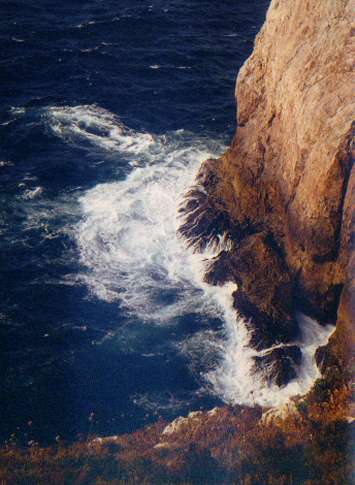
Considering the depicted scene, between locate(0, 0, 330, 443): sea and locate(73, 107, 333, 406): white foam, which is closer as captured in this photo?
locate(0, 0, 330, 443): sea

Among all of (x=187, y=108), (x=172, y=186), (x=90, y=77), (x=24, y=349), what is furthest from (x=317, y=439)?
(x=90, y=77)

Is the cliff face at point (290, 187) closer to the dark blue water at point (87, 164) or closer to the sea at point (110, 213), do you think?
the sea at point (110, 213)

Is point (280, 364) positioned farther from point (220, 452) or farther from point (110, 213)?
point (110, 213)

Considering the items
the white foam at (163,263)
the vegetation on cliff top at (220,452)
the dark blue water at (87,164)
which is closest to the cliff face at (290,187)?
the white foam at (163,263)

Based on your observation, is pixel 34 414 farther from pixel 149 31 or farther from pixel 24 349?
pixel 149 31

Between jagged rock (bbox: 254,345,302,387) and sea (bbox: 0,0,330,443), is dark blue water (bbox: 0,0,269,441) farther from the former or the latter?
jagged rock (bbox: 254,345,302,387)

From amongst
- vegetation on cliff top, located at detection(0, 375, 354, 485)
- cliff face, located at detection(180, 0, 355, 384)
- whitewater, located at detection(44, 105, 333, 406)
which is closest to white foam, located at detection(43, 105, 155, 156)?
whitewater, located at detection(44, 105, 333, 406)
